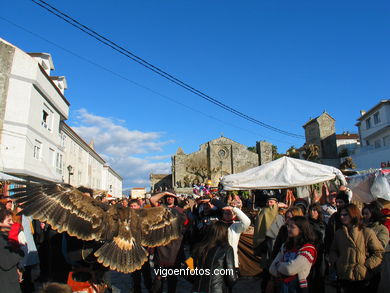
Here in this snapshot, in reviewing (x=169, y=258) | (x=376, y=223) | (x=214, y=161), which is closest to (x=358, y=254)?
(x=376, y=223)

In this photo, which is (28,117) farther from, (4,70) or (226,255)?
(226,255)

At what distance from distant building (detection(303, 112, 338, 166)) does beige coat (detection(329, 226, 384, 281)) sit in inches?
1677

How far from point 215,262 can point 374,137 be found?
35449mm

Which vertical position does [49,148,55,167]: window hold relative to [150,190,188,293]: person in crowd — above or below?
above

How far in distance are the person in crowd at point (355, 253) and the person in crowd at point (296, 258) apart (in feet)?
2.84

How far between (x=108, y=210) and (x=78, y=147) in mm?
29245

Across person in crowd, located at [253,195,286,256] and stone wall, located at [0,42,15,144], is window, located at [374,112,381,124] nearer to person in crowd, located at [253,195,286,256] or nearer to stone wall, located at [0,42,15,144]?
person in crowd, located at [253,195,286,256]

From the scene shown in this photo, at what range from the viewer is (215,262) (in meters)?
3.36

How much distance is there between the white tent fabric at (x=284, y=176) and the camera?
7730mm

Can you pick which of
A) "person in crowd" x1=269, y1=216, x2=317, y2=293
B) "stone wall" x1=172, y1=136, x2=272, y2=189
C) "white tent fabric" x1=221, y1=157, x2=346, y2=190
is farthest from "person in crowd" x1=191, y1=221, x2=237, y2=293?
"stone wall" x1=172, y1=136, x2=272, y2=189

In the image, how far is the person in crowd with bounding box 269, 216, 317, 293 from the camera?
3.38 m

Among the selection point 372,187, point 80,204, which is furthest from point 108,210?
point 372,187

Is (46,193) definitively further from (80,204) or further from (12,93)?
(12,93)

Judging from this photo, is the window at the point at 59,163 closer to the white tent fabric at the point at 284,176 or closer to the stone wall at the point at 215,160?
the white tent fabric at the point at 284,176
